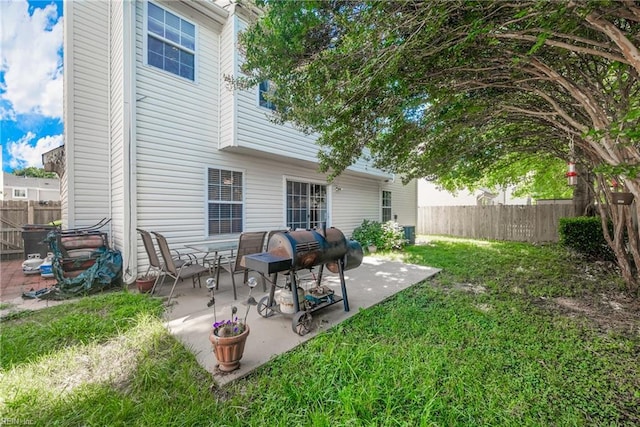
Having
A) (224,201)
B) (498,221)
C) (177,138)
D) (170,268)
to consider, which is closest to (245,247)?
(170,268)

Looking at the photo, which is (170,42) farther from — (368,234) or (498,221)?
(498,221)

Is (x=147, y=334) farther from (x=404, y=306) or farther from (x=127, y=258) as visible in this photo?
(x=404, y=306)

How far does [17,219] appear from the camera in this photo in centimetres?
770

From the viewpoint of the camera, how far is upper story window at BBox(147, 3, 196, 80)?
4.95m

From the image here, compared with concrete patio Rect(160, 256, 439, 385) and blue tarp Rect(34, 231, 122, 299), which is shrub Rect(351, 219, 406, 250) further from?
blue tarp Rect(34, 231, 122, 299)

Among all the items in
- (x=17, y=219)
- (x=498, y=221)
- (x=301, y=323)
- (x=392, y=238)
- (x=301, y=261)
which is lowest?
(x=301, y=323)

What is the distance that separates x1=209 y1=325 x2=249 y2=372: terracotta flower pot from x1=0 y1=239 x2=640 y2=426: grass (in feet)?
0.51

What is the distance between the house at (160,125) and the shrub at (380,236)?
4204 millimetres

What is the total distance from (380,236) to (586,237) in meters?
5.51

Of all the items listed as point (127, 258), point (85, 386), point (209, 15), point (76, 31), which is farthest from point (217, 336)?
point (76, 31)

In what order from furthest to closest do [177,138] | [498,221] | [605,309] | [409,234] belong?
[498,221] → [409,234] → [177,138] → [605,309]

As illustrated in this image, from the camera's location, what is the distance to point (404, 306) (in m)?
3.89

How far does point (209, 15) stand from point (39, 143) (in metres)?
7.30

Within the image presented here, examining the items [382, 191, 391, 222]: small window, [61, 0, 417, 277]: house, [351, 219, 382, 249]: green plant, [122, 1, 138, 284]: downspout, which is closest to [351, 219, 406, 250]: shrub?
[351, 219, 382, 249]: green plant
